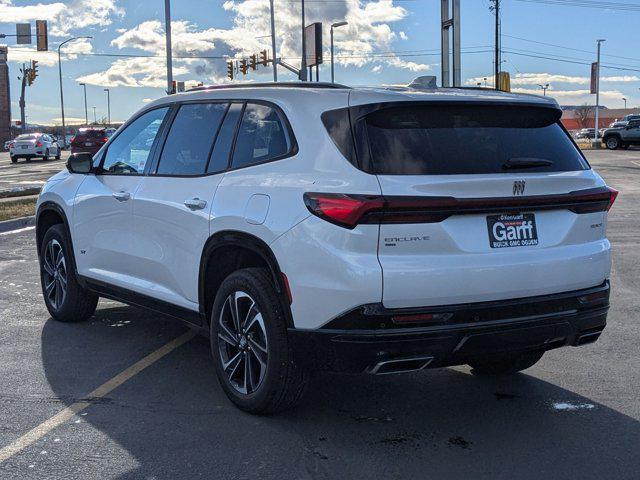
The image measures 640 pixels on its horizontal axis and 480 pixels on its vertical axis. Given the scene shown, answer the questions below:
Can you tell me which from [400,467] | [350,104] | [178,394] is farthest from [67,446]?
[350,104]

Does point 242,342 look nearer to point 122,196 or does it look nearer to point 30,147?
point 122,196

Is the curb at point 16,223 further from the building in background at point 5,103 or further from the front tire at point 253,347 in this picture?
the building in background at point 5,103

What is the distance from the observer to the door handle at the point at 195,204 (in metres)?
5.00

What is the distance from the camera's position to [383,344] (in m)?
4.02

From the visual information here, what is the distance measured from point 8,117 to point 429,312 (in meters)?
109

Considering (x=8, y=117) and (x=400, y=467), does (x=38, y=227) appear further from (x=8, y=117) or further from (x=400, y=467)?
(x=8, y=117)

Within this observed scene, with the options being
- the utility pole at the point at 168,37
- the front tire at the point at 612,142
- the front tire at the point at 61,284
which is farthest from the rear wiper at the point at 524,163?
the front tire at the point at 612,142

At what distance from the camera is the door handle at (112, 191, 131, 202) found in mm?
5914

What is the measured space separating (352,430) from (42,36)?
40.0m

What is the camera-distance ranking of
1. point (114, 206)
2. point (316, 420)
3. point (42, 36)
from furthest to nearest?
point (42, 36), point (114, 206), point (316, 420)

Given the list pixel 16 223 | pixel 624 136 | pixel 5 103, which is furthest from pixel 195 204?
pixel 5 103

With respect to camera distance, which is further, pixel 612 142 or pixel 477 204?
pixel 612 142

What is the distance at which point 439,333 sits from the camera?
405cm

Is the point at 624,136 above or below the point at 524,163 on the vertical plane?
below
